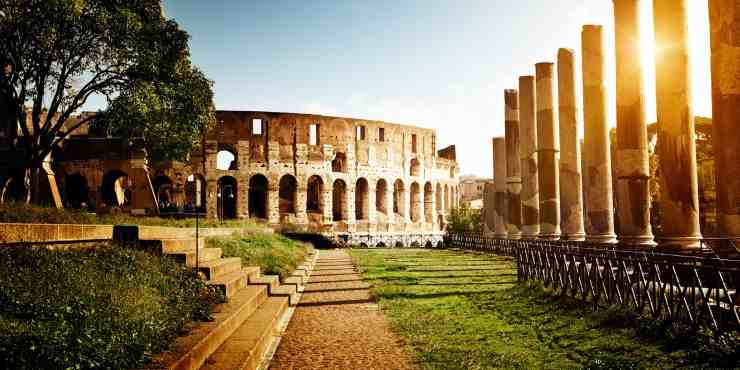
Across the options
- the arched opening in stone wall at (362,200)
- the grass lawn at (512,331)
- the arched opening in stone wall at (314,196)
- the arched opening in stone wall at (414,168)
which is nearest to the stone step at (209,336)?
the grass lawn at (512,331)

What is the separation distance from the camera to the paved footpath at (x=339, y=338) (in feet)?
16.9

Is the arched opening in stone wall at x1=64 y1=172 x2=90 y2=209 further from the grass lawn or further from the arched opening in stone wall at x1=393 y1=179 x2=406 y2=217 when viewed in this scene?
the grass lawn

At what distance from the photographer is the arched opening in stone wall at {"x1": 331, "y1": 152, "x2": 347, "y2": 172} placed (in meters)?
36.6

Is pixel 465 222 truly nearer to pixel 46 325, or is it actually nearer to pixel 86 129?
pixel 86 129

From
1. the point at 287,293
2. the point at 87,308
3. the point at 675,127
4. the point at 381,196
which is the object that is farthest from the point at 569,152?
the point at 381,196

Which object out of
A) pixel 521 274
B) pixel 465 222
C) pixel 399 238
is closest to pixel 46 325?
pixel 521 274

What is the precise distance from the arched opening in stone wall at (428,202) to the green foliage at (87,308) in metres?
36.9

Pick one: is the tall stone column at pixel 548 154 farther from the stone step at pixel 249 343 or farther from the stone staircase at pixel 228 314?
the stone step at pixel 249 343

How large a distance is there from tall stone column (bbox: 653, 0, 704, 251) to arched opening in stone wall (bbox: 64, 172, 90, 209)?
90.3ft

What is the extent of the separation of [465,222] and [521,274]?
65.1ft

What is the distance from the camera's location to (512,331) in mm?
6336

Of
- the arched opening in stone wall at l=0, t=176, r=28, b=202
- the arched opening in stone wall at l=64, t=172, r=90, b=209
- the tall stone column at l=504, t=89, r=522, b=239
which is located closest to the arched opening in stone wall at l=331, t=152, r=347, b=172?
the arched opening in stone wall at l=64, t=172, r=90, b=209

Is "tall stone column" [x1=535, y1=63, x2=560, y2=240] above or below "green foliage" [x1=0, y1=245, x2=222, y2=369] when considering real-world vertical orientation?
above

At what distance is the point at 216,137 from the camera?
33.1 metres
